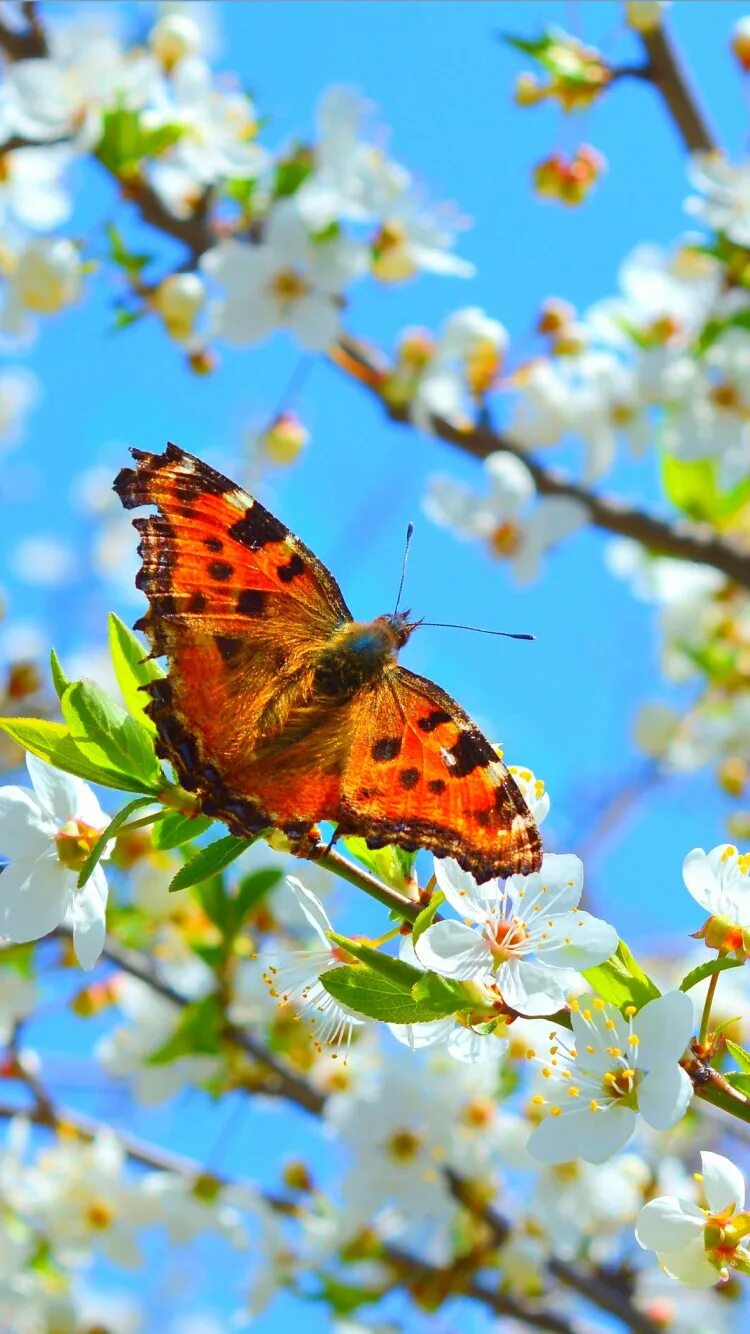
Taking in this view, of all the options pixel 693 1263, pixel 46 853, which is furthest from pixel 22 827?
pixel 693 1263

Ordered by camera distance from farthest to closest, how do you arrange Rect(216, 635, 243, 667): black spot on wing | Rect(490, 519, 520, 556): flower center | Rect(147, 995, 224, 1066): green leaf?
Rect(490, 519, 520, 556): flower center → Rect(147, 995, 224, 1066): green leaf → Rect(216, 635, 243, 667): black spot on wing

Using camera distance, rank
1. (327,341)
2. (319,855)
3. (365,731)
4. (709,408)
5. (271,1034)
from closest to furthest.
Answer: (319,855) → (365,731) → (271,1034) → (327,341) → (709,408)

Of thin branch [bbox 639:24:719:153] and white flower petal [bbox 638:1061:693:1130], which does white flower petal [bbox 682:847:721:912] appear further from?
thin branch [bbox 639:24:719:153]

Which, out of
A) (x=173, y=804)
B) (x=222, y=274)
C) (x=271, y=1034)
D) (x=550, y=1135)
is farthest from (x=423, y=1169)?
(x=222, y=274)

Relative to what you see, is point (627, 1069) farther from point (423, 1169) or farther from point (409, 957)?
point (423, 1169)

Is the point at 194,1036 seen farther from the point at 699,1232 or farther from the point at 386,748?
the point at 699,1232

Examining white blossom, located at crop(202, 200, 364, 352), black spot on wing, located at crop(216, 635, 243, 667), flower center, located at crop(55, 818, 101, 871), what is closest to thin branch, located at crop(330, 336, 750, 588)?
white blossom, located at crop(202, 200, 364, 352)
